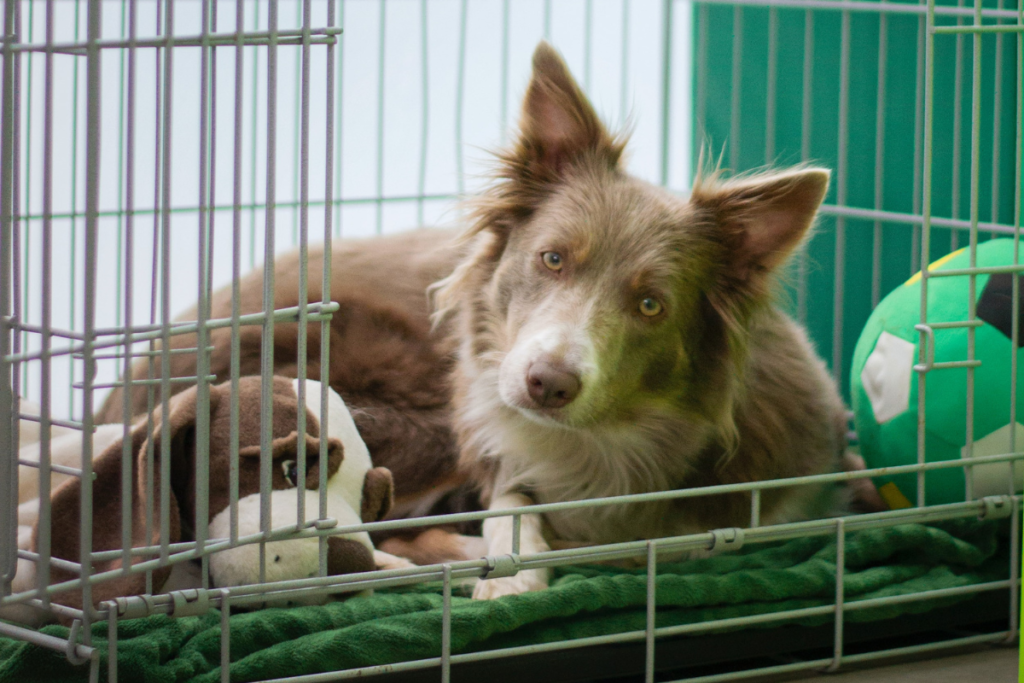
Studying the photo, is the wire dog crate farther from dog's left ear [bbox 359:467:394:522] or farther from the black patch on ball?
dog's left ear [bbox 359:467:394:522]

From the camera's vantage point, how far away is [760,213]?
2.21 metres

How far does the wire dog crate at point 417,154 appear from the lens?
1.37 metres

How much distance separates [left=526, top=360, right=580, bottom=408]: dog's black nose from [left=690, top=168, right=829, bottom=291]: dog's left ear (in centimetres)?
48

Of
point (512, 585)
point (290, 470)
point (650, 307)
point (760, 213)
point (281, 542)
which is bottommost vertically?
point (512, 585)

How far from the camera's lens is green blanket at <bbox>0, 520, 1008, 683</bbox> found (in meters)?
1.55

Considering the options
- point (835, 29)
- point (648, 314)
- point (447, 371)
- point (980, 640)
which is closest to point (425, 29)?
point (447, 371)

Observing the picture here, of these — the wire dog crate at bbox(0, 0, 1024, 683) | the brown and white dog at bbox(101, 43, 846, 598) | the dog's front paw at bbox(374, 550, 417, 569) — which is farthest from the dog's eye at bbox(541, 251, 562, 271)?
the dog's front paw at bbox(374, 550, 417, 569)

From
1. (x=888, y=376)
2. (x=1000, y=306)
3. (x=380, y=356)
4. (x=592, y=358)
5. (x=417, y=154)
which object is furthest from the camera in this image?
(x=417, y=154)

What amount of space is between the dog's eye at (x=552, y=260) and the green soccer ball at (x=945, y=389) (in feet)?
2.33

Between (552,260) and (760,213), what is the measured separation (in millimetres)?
425

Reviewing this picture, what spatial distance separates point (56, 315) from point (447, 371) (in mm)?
993

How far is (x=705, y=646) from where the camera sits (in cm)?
186

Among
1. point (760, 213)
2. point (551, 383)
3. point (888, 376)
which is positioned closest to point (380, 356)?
point (551, 383)

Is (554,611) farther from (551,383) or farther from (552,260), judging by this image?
(552,260)
